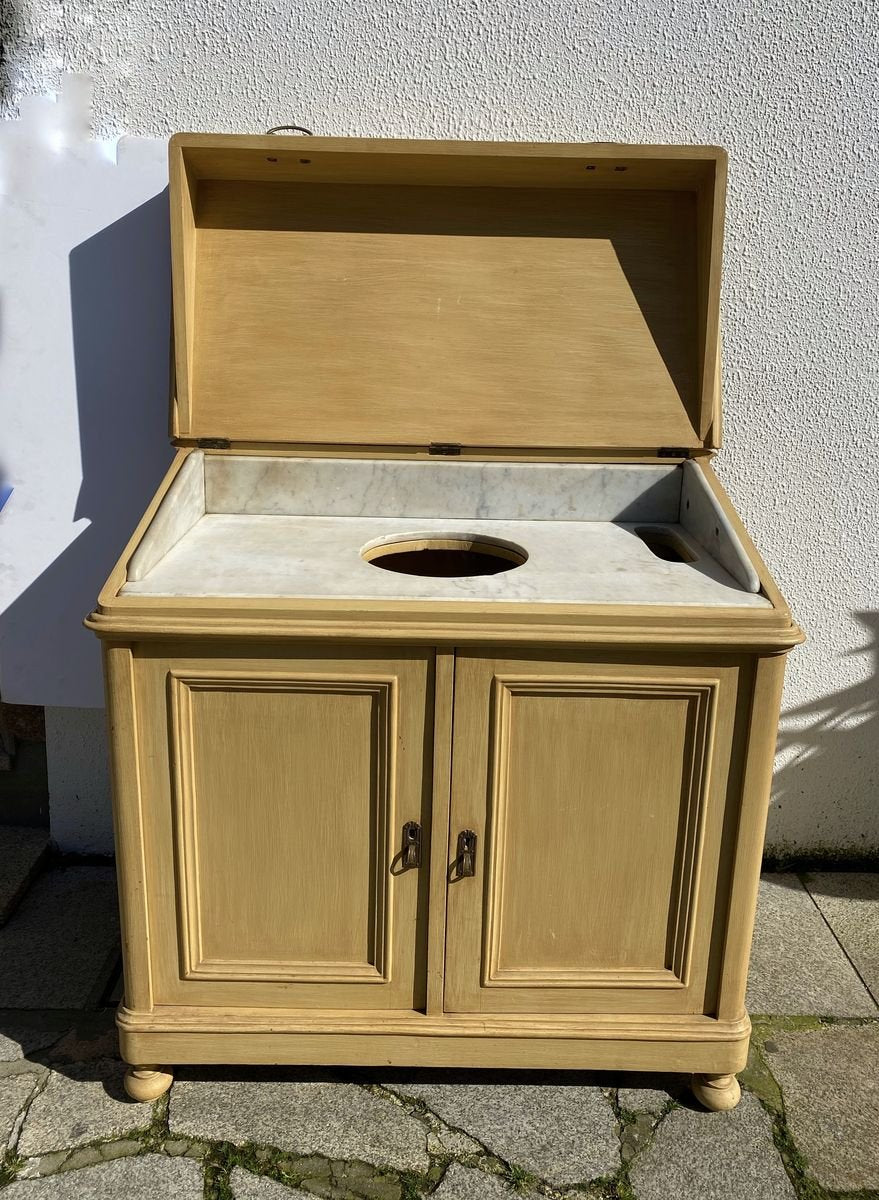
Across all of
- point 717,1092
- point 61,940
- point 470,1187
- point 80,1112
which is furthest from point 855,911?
point 61,940

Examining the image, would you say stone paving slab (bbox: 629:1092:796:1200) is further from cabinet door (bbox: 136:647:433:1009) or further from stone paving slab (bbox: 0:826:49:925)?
stone paving slab (bbox: 0:826:49:925)

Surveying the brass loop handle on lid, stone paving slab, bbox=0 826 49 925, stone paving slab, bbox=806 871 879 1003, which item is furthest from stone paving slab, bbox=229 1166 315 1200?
the brass loop handle on lid

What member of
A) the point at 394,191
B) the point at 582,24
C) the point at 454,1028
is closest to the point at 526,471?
the point at 394,191

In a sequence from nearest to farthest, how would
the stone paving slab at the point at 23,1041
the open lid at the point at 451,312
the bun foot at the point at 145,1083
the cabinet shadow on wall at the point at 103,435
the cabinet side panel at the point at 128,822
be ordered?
the cabinet side panel at the point at 128,822, the bun foot at the point at 145,1083, the stone paving slab at the point at 23,1041, the open lid at the point at 451,312, the cabinet shadow on wall at the point at 103,435

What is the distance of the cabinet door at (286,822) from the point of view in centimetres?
175

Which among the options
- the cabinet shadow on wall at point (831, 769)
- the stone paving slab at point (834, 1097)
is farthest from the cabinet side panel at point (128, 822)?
the cabinet shadow on wall at point (831, 769)

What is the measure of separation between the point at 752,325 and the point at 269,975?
196 cm

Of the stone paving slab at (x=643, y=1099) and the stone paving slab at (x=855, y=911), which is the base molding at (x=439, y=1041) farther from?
the stone paving slab at (x=855, y=911)

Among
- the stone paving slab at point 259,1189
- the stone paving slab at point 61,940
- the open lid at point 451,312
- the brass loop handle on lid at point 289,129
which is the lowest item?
the stone paving slab at point 259,1189

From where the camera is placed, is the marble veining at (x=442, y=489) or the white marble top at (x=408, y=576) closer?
the white marble top at (x=408, y=576)

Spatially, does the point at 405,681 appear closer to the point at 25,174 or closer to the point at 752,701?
the point at 752,701

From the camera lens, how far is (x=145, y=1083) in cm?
196

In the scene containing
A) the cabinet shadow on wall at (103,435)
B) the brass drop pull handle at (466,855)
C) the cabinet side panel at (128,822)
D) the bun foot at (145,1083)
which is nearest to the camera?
the cabinet side panel at (128,822)

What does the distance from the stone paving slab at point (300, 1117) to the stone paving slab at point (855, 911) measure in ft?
4.06
